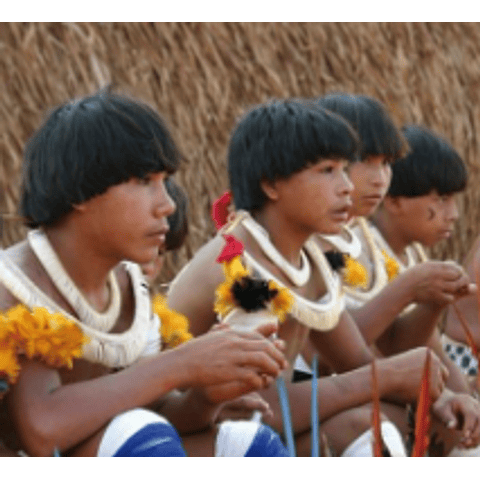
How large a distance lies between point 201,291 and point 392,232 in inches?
53.8

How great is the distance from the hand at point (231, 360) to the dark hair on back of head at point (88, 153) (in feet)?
1.09

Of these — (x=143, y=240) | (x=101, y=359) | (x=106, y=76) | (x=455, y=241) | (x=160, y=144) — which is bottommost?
(x=455, y=241)

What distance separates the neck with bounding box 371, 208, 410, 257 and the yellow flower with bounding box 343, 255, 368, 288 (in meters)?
0.69

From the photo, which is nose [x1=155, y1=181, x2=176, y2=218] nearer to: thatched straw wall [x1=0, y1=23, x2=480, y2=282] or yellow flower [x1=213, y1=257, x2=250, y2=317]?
yellow flower [x1=213, y1=257, x2=250, y2=317]

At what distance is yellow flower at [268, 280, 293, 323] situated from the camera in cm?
267

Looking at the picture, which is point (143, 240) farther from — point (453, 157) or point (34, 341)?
point (453, 157)

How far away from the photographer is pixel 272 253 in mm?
2844

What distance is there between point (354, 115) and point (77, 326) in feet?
5.64

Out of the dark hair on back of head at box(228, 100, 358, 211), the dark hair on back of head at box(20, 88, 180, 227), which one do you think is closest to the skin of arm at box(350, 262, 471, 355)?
the dark hair on back of head at box(228, 100, 358, 211)

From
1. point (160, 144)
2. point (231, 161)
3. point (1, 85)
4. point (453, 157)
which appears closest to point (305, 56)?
point (453, 157)

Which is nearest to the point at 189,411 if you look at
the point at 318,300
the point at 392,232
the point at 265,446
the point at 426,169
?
the point at 265,446

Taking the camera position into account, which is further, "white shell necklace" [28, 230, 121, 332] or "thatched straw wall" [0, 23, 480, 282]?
"thatched straw wall" [0, 23, 480, 282]

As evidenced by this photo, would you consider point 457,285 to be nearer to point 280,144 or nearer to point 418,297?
point 418,297

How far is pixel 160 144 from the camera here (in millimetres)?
2283
